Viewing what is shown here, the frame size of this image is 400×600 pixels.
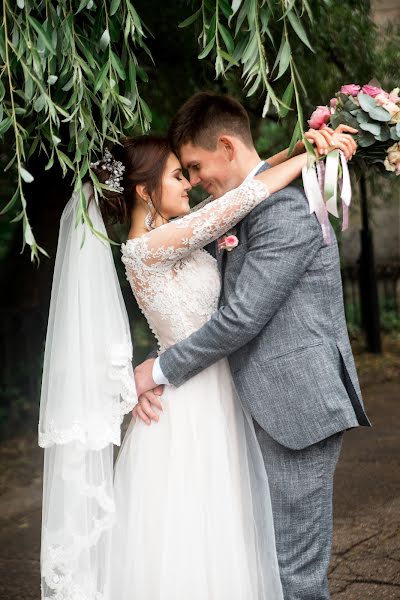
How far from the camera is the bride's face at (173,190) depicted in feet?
10.0

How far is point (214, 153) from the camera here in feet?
10.1

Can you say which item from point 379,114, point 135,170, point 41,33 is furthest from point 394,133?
point 41,33

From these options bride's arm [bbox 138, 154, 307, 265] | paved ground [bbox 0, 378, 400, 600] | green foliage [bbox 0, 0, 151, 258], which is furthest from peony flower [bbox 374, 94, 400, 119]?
paved ground [bbox 0, 378, 400, 600]

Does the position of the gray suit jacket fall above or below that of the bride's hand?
below

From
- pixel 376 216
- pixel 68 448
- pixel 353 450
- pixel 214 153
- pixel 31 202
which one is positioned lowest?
pixel 353 450

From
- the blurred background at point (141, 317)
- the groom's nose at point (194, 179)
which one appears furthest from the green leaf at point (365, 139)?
the blurred background at point (141, 317)

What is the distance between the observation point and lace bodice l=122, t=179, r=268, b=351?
286cm

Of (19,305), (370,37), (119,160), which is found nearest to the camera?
(119,160)

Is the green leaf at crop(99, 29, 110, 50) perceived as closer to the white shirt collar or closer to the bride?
the bride

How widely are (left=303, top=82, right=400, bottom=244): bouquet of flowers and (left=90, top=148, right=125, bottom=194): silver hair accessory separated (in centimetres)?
63

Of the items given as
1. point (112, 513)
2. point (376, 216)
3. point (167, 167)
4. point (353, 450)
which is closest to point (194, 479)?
point (112, 513)

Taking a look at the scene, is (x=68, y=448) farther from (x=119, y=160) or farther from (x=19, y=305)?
(x=19, y=305)

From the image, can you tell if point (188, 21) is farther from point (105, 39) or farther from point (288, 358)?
point (288, 358)

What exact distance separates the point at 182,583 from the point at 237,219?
1.18 m
